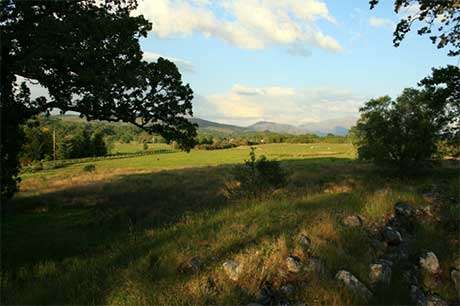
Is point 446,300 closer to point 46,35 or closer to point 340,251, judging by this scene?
point 340,251

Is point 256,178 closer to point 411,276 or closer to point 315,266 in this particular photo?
point 411,276

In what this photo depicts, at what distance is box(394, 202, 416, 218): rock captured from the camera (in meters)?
10.0

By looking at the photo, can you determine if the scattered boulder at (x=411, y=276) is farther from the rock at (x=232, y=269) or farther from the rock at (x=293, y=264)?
the rock at (x=232, y=269)

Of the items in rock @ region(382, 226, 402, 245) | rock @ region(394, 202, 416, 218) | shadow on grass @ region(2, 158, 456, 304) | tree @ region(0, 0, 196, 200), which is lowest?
shadow on grass @ region(2, 158, 456, 304)

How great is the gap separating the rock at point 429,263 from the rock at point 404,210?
2.09 m

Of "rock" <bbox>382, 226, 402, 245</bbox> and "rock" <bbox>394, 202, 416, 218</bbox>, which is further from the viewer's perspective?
"rock" <bbox>394, 202, 416, 218</bbox>

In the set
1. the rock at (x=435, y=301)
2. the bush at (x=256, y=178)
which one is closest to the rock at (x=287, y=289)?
the rock at (x=435, y=301)

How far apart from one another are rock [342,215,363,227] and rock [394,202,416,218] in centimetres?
149

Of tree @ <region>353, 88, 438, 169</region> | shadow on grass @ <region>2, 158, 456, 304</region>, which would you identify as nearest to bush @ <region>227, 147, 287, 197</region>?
shadow on grass @ <region>2, 158, 456, 304</region>

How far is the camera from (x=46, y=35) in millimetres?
14398

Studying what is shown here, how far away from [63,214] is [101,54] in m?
12.5

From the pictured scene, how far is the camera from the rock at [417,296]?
21.9 feet

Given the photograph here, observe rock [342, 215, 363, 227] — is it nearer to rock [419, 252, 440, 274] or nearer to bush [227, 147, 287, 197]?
rock [419, 252, 440, 274]

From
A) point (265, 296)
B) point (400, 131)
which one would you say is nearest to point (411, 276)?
point (265, 296)
